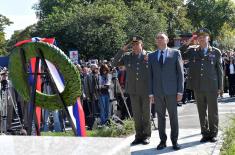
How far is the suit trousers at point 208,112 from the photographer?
9516 mm

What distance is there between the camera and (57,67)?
9.18m

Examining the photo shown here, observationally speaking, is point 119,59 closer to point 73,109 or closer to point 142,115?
point 142,115

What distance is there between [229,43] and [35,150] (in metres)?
89.2

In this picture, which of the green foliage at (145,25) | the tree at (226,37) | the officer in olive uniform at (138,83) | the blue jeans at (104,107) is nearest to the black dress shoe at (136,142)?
the officer in olive uniform at (138,83)

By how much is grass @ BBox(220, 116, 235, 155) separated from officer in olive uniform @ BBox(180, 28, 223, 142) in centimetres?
61

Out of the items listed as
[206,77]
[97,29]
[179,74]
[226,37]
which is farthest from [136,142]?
[226,37]

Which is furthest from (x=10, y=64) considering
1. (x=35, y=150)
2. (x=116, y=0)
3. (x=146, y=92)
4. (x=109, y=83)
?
(x=116, y=0)

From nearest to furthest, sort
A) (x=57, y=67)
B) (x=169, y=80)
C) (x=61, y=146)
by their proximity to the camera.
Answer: (x=61, y=146), (x=169, y=80), (x=57, y=67)

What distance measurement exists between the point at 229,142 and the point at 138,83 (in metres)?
2.03

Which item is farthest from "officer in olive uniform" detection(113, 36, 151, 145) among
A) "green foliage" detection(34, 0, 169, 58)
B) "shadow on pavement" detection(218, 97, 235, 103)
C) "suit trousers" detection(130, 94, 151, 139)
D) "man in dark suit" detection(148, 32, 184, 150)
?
"green foliage" detection(34, 0, 169, 58)

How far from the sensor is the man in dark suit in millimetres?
8891

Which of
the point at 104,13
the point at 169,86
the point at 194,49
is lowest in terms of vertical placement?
the point at 169,86

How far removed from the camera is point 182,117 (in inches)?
578

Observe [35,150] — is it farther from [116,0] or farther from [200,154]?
[116,0]
